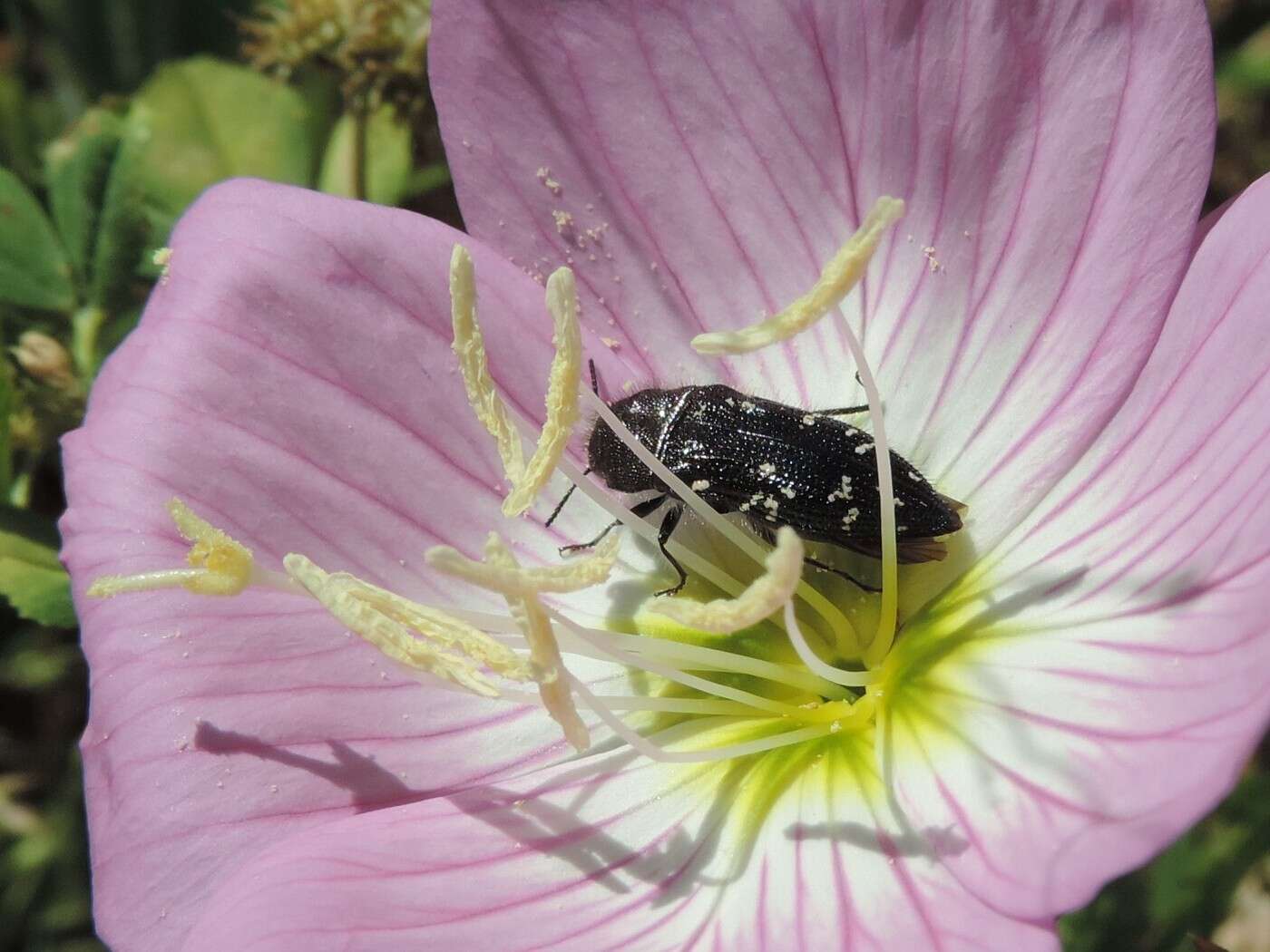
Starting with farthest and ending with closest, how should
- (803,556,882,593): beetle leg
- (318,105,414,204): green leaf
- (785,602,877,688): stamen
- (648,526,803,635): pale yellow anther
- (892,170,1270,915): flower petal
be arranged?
(318,105,414,204): green leaf → (803,556,882,593): beetle leg → (785,602,877,688): stamen → (648,526,803,635): pale yellow anther → (892,170,1270,915): flower petal

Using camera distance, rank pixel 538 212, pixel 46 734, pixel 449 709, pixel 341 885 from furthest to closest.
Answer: pixel 46 734 → pixel 538 212 → pixel 449 709 → pixel 341 885

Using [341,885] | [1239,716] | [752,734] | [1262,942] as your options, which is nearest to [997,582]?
[752,734]

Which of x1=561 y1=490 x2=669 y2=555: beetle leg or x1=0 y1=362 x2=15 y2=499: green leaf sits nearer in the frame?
x1=561 y1=490 x2=669 y2=555: beetle leg

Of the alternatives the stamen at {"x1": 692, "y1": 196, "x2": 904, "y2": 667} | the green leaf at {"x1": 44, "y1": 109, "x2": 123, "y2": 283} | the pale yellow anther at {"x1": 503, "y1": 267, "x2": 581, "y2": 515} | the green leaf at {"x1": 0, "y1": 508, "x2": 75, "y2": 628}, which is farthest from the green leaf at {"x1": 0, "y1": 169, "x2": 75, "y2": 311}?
the stamen at {"x1": 692, "y1": 196, "x2": 904, "y2": 667}

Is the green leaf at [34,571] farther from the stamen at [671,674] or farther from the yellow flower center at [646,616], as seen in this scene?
the stamen at [671,674]

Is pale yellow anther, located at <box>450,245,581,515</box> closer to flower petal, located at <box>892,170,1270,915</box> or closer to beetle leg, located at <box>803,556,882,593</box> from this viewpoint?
beetle leg, located at <box>803,556,882,593</box>

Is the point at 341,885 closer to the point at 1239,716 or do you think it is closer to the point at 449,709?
the point at 449,709
